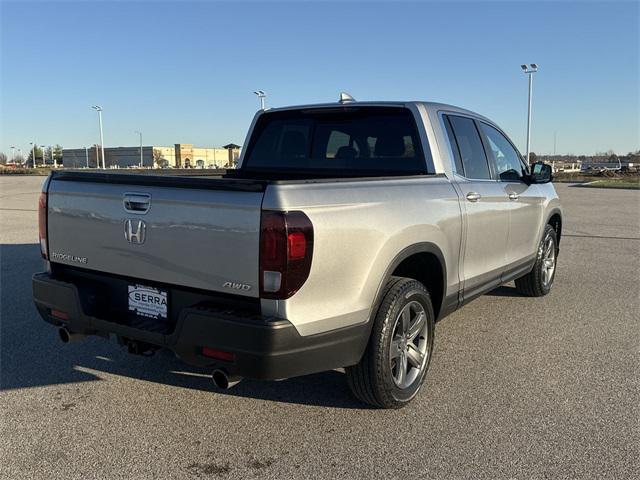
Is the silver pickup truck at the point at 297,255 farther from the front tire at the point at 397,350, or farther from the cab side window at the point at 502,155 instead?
the cab side window at the point at 502,155

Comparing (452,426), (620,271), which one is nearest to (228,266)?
(452,426)

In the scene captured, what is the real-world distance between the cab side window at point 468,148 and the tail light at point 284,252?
2.04 meters

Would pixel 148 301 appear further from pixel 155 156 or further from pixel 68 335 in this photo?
pixel 155 156

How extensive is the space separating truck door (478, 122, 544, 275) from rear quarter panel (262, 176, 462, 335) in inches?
68.8

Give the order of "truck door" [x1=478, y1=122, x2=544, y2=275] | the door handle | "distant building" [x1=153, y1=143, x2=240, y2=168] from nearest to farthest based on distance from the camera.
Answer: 1. the door handle
2. "truck door" [x1=478, y1=122, x2=544, y2=275]
3. "distant building" [x1=153, y1=143, x2=240, y2=168]

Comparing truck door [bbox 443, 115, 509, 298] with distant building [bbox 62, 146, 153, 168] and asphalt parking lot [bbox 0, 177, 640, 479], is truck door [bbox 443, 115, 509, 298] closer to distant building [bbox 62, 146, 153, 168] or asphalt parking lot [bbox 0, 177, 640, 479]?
asphalt parking lot [bbox 0, 177, 640, 479]

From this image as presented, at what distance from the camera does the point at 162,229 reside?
2.95 metres

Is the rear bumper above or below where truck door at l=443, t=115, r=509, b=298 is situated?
below

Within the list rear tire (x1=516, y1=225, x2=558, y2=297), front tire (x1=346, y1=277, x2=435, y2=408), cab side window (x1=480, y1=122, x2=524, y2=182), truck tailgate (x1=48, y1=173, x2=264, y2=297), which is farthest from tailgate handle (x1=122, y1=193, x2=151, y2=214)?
rear tire (x1=516, y1=225, x2=558, y2=297)

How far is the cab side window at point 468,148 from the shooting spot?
4363mm

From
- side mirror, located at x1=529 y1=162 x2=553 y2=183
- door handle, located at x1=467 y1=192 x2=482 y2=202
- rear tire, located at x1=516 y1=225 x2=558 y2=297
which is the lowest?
rear tire, located at x1=516 y1=225 x2=558 y2=297

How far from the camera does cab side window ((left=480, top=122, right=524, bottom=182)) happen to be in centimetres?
507

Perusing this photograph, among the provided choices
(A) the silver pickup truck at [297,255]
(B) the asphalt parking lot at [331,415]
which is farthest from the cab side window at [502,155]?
(B) the asphalt parking lot at [331,415]

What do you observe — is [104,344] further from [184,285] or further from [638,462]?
[638,462]
